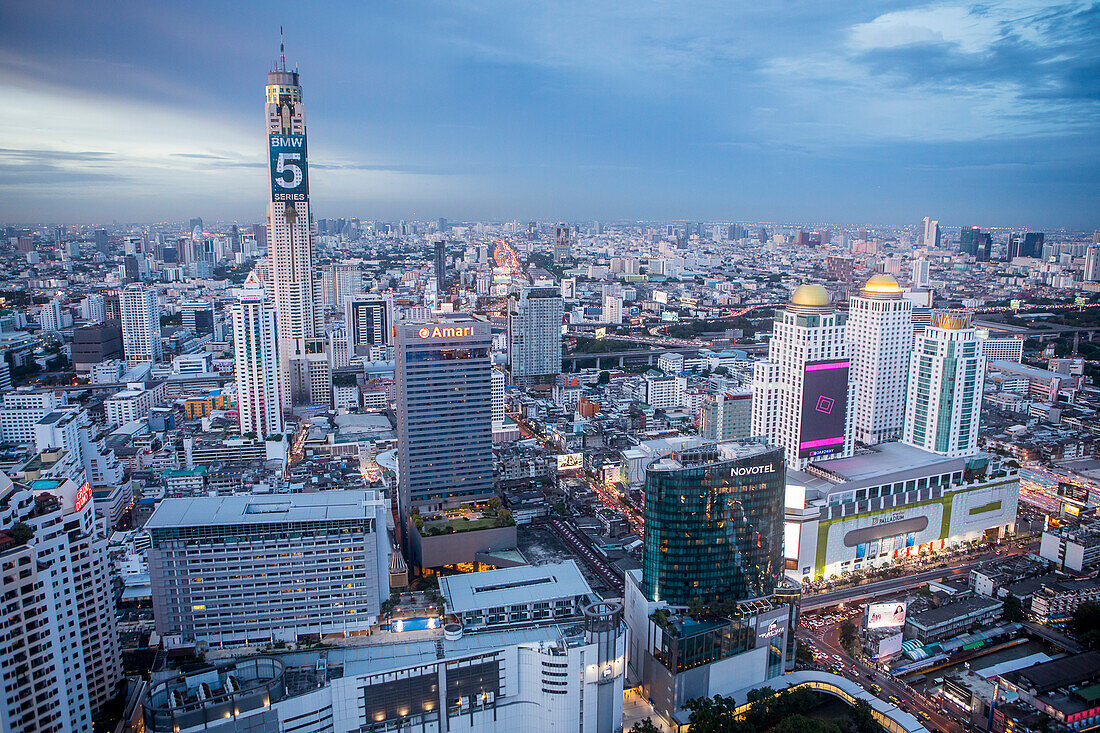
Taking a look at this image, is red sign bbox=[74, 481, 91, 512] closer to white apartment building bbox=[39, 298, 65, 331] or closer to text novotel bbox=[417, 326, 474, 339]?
→ text novotel bbox=[417, 326, 474, 339]

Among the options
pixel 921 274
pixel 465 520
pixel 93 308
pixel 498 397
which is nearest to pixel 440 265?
pixel 93 308

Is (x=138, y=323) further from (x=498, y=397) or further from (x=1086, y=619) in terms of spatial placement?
(x=1086, y=619)

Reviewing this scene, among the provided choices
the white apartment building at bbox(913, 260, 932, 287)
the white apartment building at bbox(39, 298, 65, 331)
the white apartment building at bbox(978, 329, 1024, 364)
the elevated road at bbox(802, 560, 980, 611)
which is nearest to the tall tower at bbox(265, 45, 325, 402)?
the white apartment building at bbox(39, 298, 65, 331)

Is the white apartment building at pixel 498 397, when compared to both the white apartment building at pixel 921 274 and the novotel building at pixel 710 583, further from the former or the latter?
the white apartment building at pixel 921 274

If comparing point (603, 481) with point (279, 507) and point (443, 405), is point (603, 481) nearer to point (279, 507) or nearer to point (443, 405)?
point (443, 405)

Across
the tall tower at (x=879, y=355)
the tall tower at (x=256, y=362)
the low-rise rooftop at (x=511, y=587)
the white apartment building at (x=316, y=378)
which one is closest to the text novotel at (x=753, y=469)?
the low-rise rooftop at (x=511, y=587)

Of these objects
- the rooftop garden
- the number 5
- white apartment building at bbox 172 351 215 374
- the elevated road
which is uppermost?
the number 5
